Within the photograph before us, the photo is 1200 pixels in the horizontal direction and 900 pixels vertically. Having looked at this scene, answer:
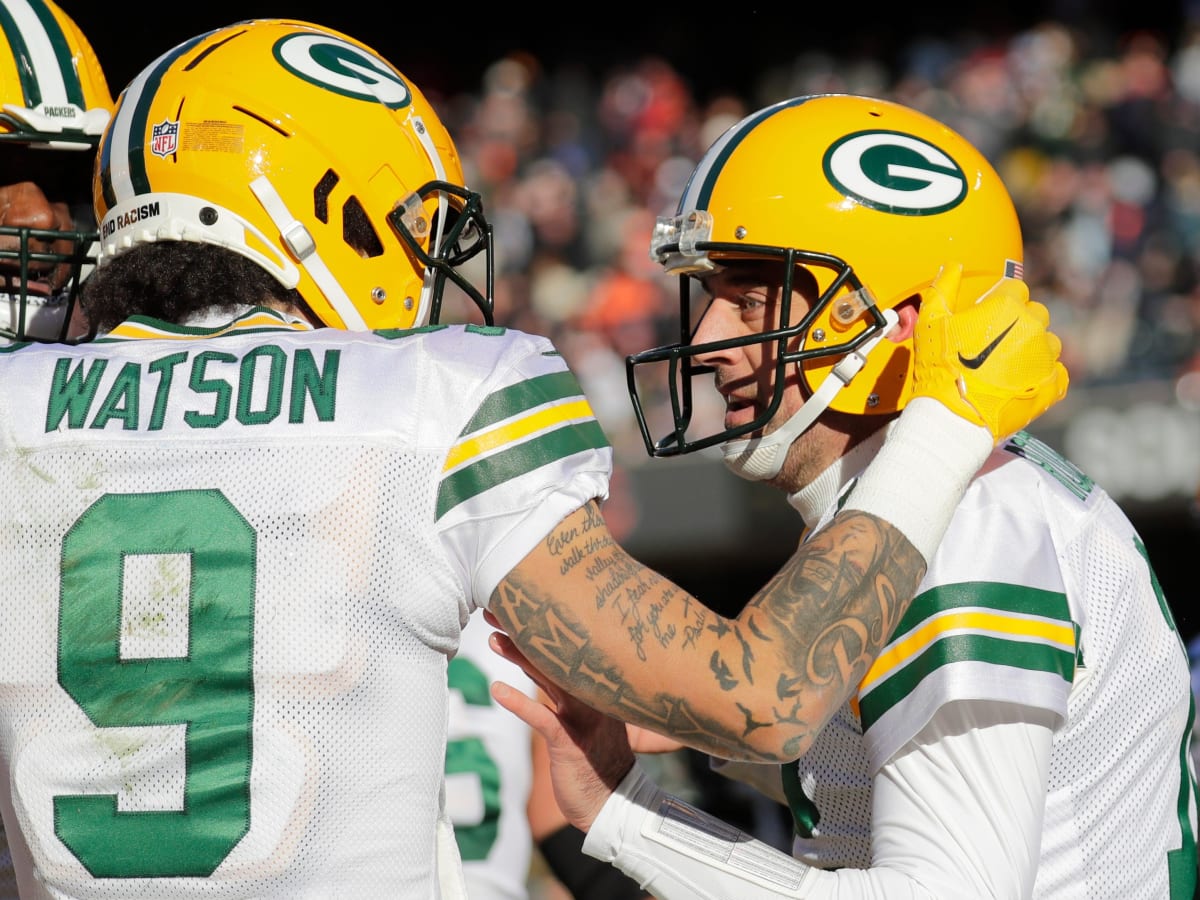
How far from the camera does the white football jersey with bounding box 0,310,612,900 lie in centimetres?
185

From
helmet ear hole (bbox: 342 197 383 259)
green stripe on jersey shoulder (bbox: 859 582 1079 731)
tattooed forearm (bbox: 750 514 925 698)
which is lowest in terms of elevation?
green stripe on jersey shoulder (bbox: 859 582 1079 731)

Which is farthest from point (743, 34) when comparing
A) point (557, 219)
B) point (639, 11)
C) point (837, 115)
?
point (837, 115)

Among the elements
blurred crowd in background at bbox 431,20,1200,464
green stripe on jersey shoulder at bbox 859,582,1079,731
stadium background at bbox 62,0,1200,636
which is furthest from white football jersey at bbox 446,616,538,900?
blurred crowd in background at bbox 431,20,1200,464

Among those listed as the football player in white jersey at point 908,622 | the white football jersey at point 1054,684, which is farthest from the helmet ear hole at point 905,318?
the white football jersey at point 1054,684

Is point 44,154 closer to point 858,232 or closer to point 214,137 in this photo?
point 214,137

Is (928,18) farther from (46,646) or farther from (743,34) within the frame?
(46,646)

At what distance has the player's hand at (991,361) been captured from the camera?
2258 mm

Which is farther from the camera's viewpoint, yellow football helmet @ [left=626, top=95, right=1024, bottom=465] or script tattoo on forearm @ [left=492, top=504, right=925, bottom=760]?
yellow football helmet @ [left=626, top=95, right=1024, bottom=465]

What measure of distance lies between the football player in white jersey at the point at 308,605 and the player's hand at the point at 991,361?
38cm

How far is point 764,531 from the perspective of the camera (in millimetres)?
8531

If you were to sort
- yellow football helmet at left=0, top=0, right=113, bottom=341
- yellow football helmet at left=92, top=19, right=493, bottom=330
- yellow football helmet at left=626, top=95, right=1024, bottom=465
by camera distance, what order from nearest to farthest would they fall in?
1. yellow football helmet at left=92, top=19, right=493, bottom=330
2. yellow football helmet at left=626, top=95, right=1024, bottom=465
3. yellow football helmet at left=0, top=0, right=113, bottom=341

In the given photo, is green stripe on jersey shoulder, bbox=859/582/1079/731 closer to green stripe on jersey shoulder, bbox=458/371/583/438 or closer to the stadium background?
green stripe on jersey shoulder, bbox=458/371/583/438

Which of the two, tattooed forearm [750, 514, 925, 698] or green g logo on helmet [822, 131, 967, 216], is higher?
green g logo on helmet [822, 131, 967, 216]

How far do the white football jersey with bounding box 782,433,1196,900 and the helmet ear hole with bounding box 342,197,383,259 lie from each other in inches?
41.4
